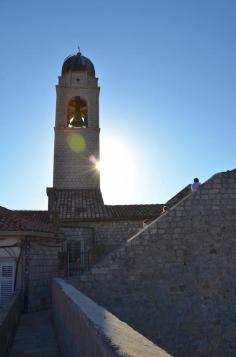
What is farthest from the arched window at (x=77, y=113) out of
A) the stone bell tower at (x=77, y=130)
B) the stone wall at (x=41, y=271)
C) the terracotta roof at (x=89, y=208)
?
the stone wall at (x=41, y=271)

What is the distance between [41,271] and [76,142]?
13.5 meters

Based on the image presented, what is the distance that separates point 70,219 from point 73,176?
5260mm

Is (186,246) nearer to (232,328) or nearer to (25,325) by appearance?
(232,328)

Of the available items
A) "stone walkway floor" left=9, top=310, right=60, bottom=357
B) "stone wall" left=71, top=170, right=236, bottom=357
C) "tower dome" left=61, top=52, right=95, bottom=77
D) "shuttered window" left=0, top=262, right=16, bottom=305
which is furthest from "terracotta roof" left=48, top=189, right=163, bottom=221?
"stone wall" left=71, top=170, right=236, bottom=357

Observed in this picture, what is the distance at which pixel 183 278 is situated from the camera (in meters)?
8.30

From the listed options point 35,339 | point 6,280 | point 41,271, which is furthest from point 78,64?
point 35,339

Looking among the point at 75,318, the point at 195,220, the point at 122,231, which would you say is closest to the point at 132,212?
the point at 122,231

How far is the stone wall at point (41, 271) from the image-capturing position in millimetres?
10427

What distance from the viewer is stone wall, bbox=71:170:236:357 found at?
7.82 m

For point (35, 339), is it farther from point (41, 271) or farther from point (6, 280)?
point (41, 271)

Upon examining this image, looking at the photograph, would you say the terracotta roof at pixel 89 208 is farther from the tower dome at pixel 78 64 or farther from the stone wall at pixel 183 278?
the stone wall at pixel 183 278

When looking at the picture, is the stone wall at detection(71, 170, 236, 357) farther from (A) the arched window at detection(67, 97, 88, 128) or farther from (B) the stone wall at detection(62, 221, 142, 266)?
(A) the arched window at detection(67, 97, 88, 128)

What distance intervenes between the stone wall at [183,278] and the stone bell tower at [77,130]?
14.5 metres

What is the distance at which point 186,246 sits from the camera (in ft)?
27.7
